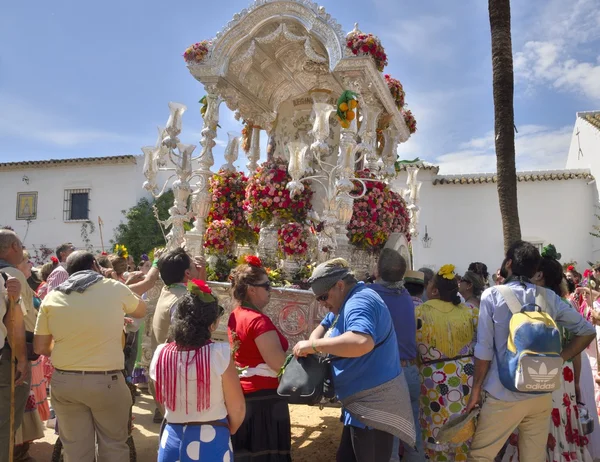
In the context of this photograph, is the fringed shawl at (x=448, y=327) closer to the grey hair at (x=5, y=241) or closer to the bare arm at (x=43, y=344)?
the bare arm at (x=43, y=344)

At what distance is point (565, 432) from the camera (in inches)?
157

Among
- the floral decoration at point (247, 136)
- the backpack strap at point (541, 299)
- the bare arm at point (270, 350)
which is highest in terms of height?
the floral decoration at point (247, 136)

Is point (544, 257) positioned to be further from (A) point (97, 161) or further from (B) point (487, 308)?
(A) point (97, 161)

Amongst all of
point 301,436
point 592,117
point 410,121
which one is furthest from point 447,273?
point 592,117

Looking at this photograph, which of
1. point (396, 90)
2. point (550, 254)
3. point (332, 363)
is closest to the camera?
point (332, 363)

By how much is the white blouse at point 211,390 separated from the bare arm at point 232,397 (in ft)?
0.09

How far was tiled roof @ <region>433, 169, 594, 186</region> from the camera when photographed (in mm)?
20875

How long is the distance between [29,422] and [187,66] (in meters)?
6.04

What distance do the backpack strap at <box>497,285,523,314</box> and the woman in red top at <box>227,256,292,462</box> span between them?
59.8 inches

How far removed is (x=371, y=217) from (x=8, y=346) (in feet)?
18.4

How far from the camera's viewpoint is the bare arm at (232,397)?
8.80 ft

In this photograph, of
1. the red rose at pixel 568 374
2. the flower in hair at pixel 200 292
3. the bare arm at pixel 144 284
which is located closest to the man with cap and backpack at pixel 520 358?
the red rose at pixel 568 374

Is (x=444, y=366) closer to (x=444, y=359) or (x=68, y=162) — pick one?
(x=444, y=359)

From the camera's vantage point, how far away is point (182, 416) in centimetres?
267
